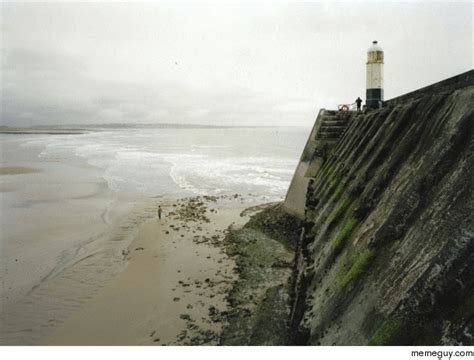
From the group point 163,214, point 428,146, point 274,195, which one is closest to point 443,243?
point 428,146

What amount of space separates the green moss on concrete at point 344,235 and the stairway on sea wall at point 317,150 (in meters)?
→ 7.69

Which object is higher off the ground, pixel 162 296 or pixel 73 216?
pixel 73 216

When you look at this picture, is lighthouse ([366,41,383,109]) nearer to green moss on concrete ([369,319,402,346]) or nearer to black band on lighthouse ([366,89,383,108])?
black band on lighthouse ([366,89,383,108])

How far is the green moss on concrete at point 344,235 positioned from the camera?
4.93 metres

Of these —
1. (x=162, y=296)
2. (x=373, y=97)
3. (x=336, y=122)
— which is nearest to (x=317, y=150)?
(x=336, y=122)

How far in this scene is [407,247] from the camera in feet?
10.9

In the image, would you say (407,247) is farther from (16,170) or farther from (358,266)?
(16,170)

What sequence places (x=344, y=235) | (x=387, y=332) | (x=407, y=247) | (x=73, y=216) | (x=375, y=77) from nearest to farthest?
(x=387, y=332), (x=407, y=247), (x=344, y=235), (x=375, y=77), (x=73, y=216)

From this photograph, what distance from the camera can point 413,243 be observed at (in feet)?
10.7

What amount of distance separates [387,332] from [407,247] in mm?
829

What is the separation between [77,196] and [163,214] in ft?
19.8

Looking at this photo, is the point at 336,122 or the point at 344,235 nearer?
the point at 344,235

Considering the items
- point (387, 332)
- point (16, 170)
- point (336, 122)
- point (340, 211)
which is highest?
point (336, 122)

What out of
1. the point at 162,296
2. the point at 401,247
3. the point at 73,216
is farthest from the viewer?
the point at 73,216
